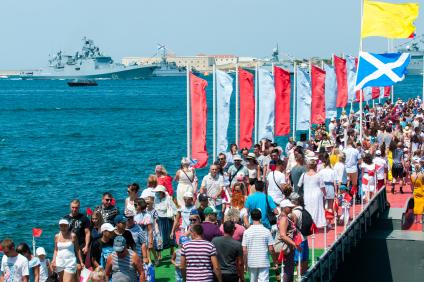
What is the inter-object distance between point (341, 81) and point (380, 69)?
5083 millimetres

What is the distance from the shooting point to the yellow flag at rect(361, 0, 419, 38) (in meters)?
21.2

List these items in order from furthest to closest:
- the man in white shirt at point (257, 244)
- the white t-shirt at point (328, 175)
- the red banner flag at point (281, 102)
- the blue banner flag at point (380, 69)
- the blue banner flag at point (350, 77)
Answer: the blue banner flag at point (350, 77) < the red banner flag at point (281, 102) < the blue banner flag at point (380, 69) < the white t-shirt at point (328, 175) < the man in white shirt at point (257, 244)

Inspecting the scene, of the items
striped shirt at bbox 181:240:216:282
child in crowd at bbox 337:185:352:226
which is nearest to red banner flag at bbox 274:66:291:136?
child in crowd at bbox 337:185:352:226

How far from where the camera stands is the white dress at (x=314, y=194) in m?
13.6

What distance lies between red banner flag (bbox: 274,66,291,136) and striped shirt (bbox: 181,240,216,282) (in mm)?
13280

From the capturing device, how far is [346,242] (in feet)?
48.1

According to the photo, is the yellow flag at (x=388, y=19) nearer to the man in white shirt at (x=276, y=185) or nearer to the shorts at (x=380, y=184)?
the shorts at (x=380, y=184)

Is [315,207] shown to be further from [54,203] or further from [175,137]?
[175,137]

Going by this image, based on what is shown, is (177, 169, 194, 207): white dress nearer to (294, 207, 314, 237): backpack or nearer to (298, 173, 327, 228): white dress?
(298, 173, 327, 228): white dress

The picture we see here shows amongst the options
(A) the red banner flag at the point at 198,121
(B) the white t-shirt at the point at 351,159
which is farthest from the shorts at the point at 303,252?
(A) the red banner flag at the point at 198,121

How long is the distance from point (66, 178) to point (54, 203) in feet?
30.9

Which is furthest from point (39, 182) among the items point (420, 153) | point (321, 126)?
point (420, 153)

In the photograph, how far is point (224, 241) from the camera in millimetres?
9516

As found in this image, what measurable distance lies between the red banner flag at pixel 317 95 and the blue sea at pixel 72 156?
27.8 ft
